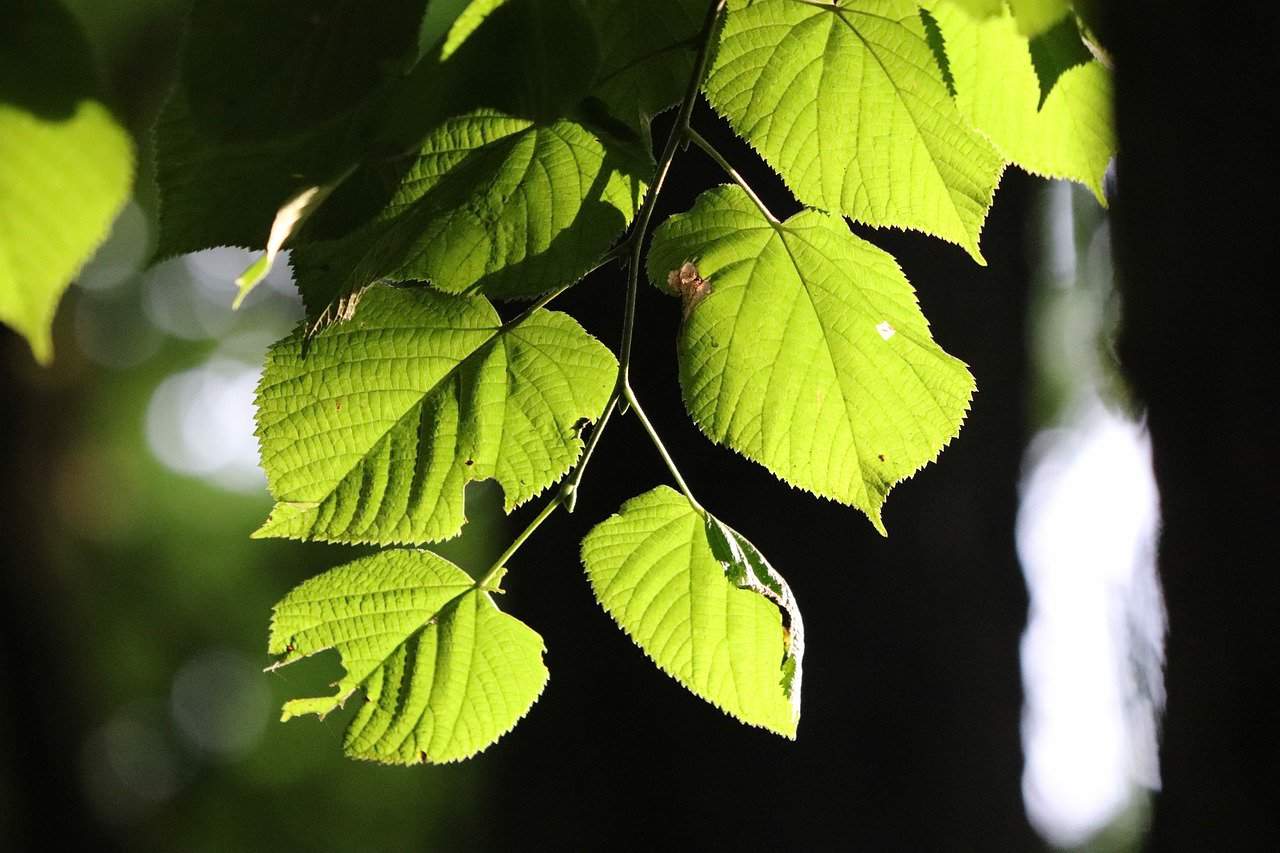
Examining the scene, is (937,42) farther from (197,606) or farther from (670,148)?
(197,606)

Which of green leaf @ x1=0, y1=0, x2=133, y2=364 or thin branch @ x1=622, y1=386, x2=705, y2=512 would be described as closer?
green leaf @ x1=0, y1=0, x2=133, y2=364

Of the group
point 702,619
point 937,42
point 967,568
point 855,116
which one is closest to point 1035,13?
point 937,42

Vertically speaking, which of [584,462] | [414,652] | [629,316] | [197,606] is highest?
[629,316]

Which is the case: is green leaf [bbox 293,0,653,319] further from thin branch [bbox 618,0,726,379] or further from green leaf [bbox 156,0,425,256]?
green leaf [bbox 156,0,425,256]

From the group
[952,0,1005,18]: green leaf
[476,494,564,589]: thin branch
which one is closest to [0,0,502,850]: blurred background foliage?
[476,494,564,589]: thin branch

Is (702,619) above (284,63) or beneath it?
beneath

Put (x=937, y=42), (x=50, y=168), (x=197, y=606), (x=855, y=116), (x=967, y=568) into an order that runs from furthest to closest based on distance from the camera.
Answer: (x=197, y=606)
(x=967, y=568)
(x=855, y=116)
(x=937, y=42)
(x=50, y=168)

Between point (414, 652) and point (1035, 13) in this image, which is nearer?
point (1035, 13)

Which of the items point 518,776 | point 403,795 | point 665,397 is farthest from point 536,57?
point 403,795

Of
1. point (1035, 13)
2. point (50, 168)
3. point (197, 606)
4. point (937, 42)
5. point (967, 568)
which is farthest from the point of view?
point (197, 606)
